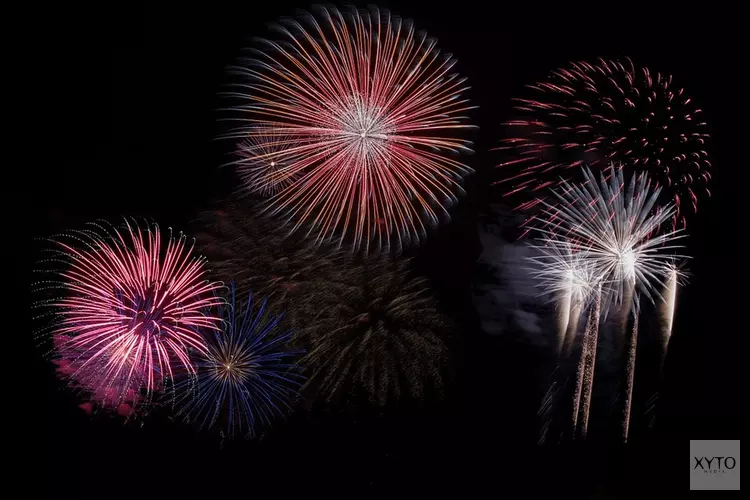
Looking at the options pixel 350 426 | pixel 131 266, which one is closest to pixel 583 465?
pixel 350 426

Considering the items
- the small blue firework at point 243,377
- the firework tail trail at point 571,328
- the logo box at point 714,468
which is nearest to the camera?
the logo box at point 714,468

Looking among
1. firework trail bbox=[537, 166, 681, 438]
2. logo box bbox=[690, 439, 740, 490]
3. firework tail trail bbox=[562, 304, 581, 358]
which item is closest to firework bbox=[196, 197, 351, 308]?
firework trail bbox=[537, 166, 681, 438]

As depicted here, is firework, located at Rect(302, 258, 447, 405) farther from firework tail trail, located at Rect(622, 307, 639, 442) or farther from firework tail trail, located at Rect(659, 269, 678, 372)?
firework tail trail, located at Rect(659, 269, 678, 372)

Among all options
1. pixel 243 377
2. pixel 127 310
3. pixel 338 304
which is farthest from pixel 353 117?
pixel 243 377

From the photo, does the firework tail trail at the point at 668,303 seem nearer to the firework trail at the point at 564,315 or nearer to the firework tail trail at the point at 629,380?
the firework tail trail at the point at 629,380

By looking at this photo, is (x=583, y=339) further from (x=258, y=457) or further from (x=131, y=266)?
(x=131, y=266)

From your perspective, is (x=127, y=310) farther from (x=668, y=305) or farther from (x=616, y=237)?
(x=668, y=305)

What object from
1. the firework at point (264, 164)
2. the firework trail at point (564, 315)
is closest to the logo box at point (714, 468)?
the firework trail at point (564, 315)
